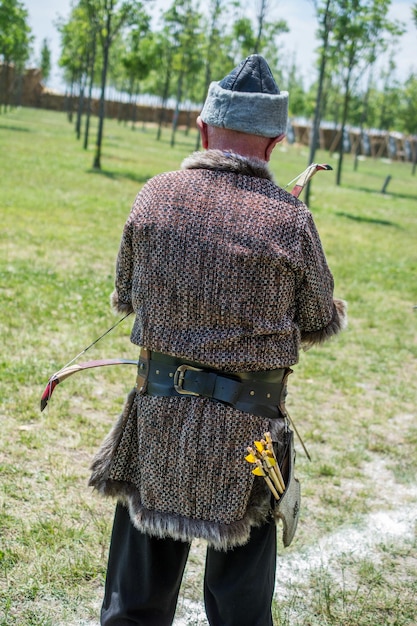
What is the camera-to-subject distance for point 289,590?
3299 millimetres

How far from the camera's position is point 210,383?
2.26 m

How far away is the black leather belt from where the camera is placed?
226 centimetres

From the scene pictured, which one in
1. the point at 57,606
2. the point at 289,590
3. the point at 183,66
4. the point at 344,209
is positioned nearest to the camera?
the point at 57,606

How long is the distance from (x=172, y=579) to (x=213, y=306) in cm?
91

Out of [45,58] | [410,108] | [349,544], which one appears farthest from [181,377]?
[45,58]

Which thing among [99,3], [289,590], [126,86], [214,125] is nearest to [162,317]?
[214,125]

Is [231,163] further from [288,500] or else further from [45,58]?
[45,58]

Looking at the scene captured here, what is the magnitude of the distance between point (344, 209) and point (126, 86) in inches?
1993

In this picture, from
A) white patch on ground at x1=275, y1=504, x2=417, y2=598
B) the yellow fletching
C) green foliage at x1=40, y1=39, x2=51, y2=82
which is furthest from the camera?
green foliage at x1=40, y1=39, x2=51, y2=82

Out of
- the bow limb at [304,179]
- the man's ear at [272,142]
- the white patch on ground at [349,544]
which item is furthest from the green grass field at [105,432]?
the man's ear at [272,142]

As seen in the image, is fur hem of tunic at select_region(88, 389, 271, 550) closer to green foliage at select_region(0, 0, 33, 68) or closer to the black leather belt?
the black leather belt

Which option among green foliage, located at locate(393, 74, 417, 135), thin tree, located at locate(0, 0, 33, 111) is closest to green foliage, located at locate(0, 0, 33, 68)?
thin tree, located at locate(0, 0, 33, 111)

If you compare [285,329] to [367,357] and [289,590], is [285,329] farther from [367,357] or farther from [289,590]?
[367,357]

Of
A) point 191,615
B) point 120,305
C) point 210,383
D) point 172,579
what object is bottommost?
point 191,615
